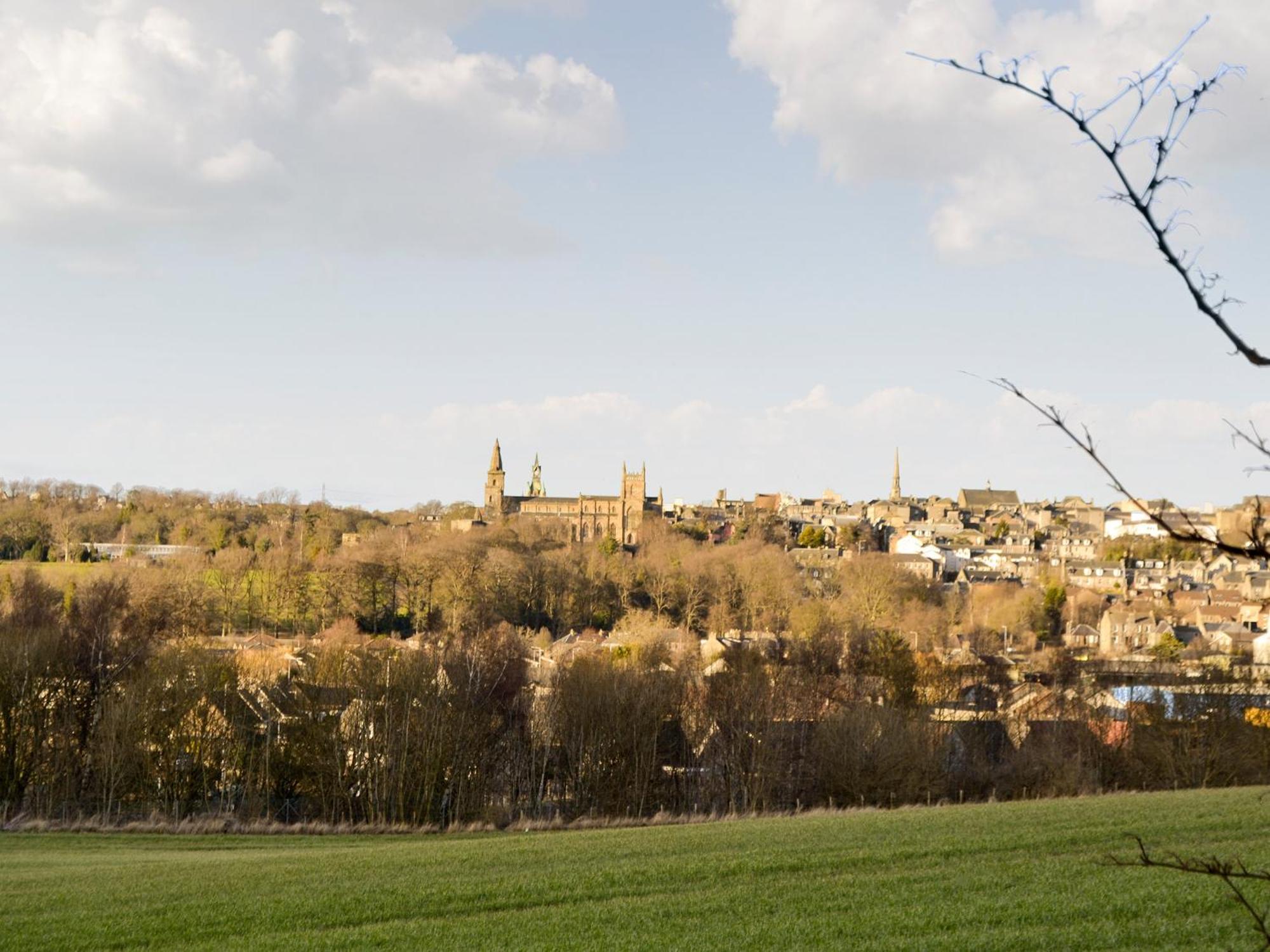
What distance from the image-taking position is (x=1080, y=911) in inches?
555

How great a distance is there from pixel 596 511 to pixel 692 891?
513 ft

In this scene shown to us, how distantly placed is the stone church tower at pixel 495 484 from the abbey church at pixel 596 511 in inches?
30.3

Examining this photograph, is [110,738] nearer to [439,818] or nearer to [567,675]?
[439,818]

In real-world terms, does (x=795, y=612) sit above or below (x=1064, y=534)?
below

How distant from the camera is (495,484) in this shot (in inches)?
7495

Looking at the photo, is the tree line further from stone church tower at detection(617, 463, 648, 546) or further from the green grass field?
stone church tower at detection(617, 463, 648, 546)

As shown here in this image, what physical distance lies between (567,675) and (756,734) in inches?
260

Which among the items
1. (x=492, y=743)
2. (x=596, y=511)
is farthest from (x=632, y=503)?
(x=492, y=743)

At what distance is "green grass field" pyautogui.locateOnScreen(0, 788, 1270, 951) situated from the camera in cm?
1374

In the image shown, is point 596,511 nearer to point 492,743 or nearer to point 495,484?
point 495,484

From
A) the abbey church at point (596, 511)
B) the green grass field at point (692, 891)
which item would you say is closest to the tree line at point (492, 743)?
the green grass field at point (692, 891)

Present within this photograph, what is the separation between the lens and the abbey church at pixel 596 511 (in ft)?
547

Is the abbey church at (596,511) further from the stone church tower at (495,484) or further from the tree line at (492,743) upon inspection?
the tree line at (492,743)

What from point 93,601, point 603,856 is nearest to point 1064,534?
point 93,601
